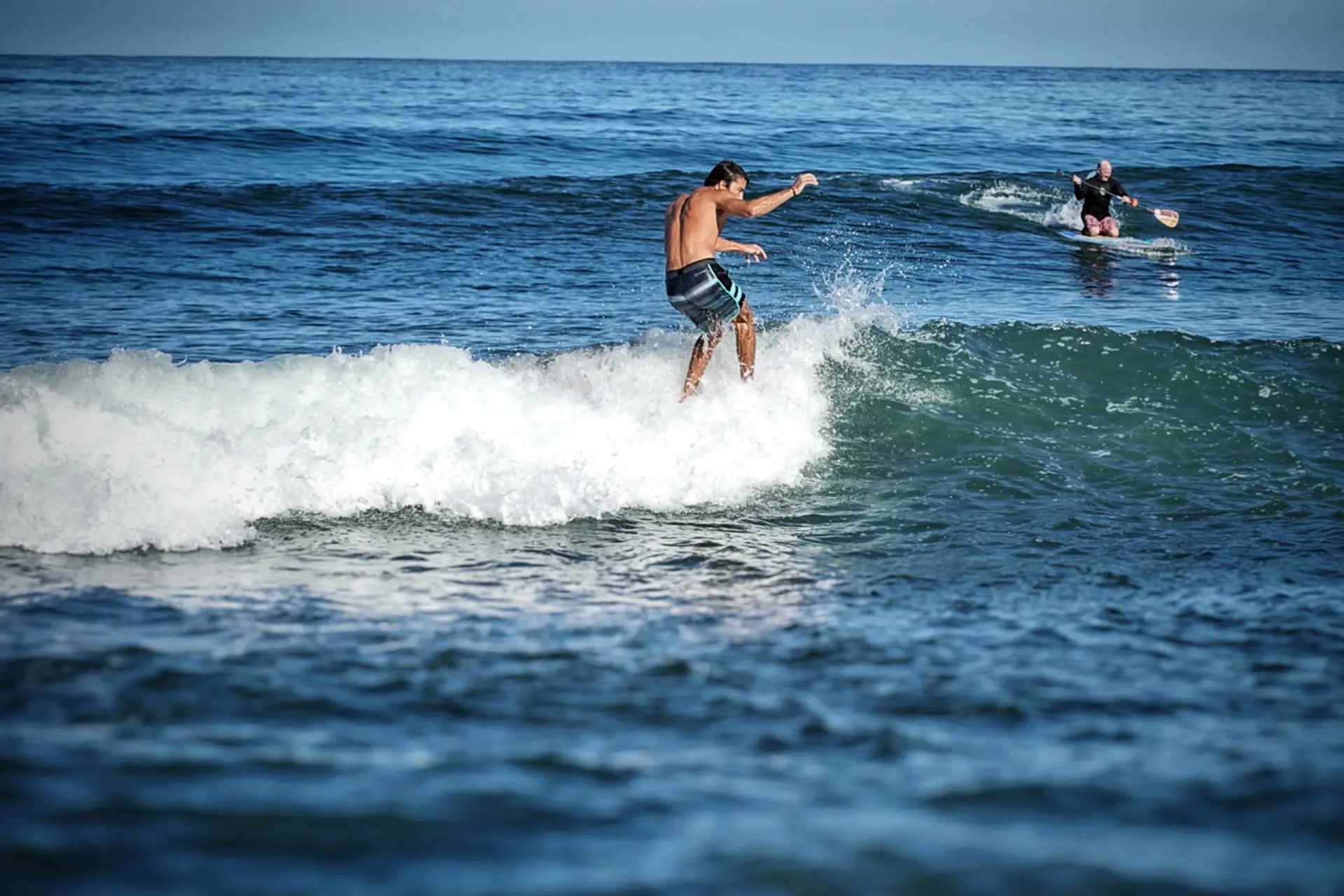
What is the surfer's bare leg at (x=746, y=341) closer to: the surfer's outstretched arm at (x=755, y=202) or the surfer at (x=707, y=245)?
the surfer at (x=707, y=245)

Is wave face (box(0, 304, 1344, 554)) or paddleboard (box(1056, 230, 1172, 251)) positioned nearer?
wave face (box(0, 304, 1344, 554))

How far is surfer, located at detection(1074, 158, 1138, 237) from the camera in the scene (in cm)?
2008

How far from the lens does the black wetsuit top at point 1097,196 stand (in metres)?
20.2

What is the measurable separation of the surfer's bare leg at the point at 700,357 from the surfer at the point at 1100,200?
12.6 m

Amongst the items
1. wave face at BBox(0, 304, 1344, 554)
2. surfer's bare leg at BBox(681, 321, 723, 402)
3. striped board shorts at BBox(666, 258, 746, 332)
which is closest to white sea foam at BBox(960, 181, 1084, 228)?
wave face at BBox(0, 304, 1344, 554)

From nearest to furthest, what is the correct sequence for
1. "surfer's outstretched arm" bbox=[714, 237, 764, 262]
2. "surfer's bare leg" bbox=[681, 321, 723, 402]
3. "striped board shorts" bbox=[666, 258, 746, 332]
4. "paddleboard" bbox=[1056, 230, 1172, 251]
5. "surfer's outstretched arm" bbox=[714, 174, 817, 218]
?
"surfer's outstretched arm" bbox=[714, 174, 817, 218], "surfer's outstretched arm" bbox=[714, 237, 764, 262], "striped board shorts" bbox=[666, 258, 746, 332], "surfer's bare leg" bbox=[681, 321, 723, 402], "paddleboard" bbox=[1056, 230, 1172, 251]

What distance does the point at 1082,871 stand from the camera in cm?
343

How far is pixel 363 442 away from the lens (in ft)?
26.6

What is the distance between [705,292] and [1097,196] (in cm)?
1334

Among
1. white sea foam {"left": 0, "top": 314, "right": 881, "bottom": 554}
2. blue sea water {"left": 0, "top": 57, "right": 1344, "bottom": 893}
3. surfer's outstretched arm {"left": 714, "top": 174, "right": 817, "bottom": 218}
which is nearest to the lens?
blue sea water {"left": 0, "top": 57, "right": 1344, "bottom": 893}

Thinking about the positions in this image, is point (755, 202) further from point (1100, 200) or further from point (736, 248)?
point (1100, 200)

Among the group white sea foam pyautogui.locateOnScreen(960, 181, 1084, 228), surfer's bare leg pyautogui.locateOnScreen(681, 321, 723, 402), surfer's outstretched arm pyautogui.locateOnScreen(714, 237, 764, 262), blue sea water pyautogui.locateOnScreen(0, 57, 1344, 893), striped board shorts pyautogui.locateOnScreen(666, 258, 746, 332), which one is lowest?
blue sea water pyautogui.locateOnScreen(0, 57, 1344, 893)

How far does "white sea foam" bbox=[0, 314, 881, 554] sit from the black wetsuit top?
39.5 feet

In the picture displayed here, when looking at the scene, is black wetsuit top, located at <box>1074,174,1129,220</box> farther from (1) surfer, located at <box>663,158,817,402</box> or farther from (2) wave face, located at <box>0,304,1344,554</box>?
(1) surfer, located at <box>663,158,817,402</box>
